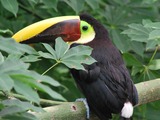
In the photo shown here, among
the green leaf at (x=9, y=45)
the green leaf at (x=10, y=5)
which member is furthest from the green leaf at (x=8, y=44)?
the green leaf at (x=10, y=5)

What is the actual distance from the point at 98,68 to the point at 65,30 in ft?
1.69

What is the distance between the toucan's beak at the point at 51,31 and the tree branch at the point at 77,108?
25.2 inches

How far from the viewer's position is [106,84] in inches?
115

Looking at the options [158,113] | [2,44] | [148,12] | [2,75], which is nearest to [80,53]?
[2,44]

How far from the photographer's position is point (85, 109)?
8.91 ft

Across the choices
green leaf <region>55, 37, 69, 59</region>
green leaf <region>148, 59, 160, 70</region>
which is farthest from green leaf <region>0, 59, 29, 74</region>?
green leaf <region>148, 59, 160, 70</region>

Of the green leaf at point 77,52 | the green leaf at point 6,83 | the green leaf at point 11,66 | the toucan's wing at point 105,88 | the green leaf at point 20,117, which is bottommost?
the green leaf at point 20,117

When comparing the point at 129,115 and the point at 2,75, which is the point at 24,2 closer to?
the point at 129,115

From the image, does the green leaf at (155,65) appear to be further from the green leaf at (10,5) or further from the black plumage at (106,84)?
the green leaf at (10,5)

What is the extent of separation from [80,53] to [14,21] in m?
1.62

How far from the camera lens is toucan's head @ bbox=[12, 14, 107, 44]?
3248 millimetres

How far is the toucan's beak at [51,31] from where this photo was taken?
3238mm

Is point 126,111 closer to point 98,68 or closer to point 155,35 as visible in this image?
point 98,68

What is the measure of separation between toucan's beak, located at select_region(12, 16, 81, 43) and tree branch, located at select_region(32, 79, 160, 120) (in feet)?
2.10
